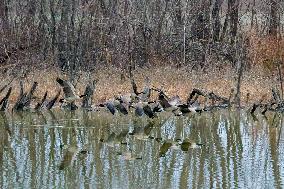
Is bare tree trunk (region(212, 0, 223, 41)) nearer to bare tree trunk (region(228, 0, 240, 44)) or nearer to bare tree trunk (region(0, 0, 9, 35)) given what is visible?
bare tree trunk (region(228, 0, 240, 44))

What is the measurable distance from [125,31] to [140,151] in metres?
8.37

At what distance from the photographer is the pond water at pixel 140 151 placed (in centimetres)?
622

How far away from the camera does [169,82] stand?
13891mm

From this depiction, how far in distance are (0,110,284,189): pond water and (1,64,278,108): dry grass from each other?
1.79 meters

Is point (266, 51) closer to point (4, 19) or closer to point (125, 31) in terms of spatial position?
point (125, 31)

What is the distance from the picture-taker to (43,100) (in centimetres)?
1161

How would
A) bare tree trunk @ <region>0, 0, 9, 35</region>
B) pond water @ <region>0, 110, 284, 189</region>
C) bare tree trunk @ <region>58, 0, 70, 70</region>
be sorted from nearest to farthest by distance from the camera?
1. pond water @ <region>0, 110, 284, 189</region>
2. bare tree trunk @ <region>58, 0, 70, 70</region>
3. bare tree trunk @ <region>0, 0, 9, 35</region>

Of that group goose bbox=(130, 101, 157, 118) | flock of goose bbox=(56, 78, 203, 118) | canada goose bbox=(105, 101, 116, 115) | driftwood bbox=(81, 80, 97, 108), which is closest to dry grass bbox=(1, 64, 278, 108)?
driftwood bbox=(81, 80, 97, 108)

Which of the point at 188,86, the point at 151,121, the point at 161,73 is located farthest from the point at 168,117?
the point at 161,73

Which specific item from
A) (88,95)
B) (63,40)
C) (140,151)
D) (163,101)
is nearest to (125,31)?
(63,40)

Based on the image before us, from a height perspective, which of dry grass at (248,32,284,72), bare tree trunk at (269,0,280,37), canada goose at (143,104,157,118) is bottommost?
canada goose at (143,104,157,118)

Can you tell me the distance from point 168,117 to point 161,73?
4072 millimetres

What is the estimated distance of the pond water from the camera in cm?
622

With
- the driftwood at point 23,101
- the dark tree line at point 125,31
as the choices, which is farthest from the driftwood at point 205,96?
the dark tree line at point 125,31
